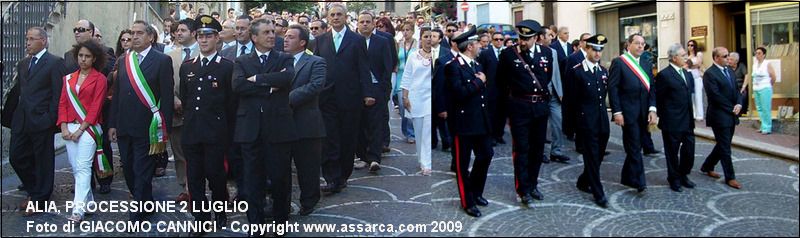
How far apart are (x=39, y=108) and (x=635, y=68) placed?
565 centimetres

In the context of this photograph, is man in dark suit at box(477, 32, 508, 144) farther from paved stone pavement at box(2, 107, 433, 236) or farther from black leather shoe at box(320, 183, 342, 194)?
black leather shoe at box(320, 183, 342, 194)

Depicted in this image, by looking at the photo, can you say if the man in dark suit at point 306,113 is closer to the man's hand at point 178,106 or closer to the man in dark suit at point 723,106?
the man's hand at point 178,106

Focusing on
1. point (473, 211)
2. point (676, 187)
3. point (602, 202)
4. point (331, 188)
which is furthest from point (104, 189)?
point (676, 187)

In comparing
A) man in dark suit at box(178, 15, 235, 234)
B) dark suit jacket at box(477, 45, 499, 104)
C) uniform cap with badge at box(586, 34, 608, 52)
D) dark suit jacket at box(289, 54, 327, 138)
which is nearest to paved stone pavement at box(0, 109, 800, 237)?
man in dark suit at box(178, 15, 235, 234)

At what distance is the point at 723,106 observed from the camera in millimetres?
7359

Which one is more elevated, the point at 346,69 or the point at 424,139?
the point at 346,69

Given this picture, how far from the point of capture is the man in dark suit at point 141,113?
5.72 meters

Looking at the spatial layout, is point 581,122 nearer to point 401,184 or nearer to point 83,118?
point 401,184

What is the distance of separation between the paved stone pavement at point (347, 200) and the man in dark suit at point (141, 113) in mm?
419

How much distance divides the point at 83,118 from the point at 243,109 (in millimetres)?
1786

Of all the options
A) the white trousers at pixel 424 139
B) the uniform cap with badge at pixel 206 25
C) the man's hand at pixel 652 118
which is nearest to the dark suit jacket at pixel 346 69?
the white trousers at pixel 424 139

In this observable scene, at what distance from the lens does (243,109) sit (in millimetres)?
5234

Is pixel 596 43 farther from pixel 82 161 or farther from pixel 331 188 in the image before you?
pixel 82 161

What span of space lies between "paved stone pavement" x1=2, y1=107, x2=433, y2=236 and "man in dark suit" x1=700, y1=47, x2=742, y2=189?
10.2ft
